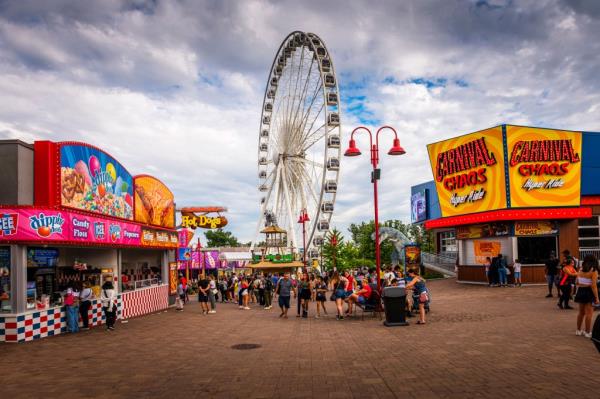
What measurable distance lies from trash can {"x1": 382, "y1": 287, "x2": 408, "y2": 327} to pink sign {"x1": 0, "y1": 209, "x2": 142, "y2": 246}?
9181 millimetres

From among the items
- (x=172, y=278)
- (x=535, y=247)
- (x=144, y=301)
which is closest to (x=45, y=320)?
(x=144, y=301)

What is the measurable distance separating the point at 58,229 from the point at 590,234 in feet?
101

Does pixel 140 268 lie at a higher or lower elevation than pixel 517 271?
higher

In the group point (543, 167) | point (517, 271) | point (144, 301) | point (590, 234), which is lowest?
point (144, 301)

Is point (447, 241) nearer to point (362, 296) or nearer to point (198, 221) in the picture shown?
point (198, 221)

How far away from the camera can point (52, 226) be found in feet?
46.8

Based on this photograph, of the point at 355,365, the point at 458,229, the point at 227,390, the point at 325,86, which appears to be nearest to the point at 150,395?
the point at 227,390

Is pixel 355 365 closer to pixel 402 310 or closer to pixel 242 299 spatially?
pixel 402 310

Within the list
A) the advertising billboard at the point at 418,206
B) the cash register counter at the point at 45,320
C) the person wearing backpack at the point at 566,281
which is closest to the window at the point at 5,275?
the cash register counter at the point at 45,320

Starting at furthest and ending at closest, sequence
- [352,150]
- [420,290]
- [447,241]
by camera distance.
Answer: [447,241] → [352,150] → [420,290]

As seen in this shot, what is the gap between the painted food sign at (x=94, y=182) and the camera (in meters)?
15.4

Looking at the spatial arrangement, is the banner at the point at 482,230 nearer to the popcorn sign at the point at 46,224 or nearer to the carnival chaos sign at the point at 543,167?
the carnival chaos sign at the point at 543,167

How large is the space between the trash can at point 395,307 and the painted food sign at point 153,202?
12.0 m

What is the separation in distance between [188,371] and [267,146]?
4107 cm
